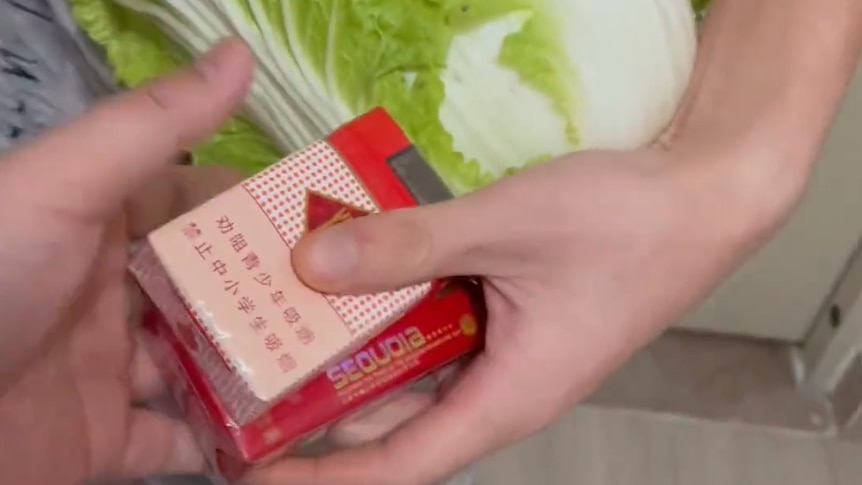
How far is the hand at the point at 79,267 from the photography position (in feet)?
1.36

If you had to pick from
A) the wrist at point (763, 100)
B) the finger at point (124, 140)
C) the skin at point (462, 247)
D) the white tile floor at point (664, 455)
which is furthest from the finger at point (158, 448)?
the white tile floor at point (664, 455)

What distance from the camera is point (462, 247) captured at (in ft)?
1.60

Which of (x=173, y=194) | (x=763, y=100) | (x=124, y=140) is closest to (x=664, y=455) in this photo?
(x=763, y=100)

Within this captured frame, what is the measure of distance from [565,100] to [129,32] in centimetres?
25

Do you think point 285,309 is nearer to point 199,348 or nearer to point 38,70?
point 199,348

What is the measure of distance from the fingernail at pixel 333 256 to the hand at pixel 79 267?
6 centimetres

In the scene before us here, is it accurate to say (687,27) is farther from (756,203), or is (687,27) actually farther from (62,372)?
(62,372)

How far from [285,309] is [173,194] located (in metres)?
0.15

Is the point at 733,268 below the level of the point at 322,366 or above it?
below

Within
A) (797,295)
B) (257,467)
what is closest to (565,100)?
(257,467)

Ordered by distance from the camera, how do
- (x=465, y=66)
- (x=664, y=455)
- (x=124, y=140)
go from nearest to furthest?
(x=124, y=140)
(x=465, y=66)
(x=664, y=455)

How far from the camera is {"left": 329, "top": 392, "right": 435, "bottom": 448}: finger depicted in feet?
1.88

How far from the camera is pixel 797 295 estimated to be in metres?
1.18

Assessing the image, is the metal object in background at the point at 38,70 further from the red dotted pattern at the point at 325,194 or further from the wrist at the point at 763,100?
the wrist at the point at 763,100
